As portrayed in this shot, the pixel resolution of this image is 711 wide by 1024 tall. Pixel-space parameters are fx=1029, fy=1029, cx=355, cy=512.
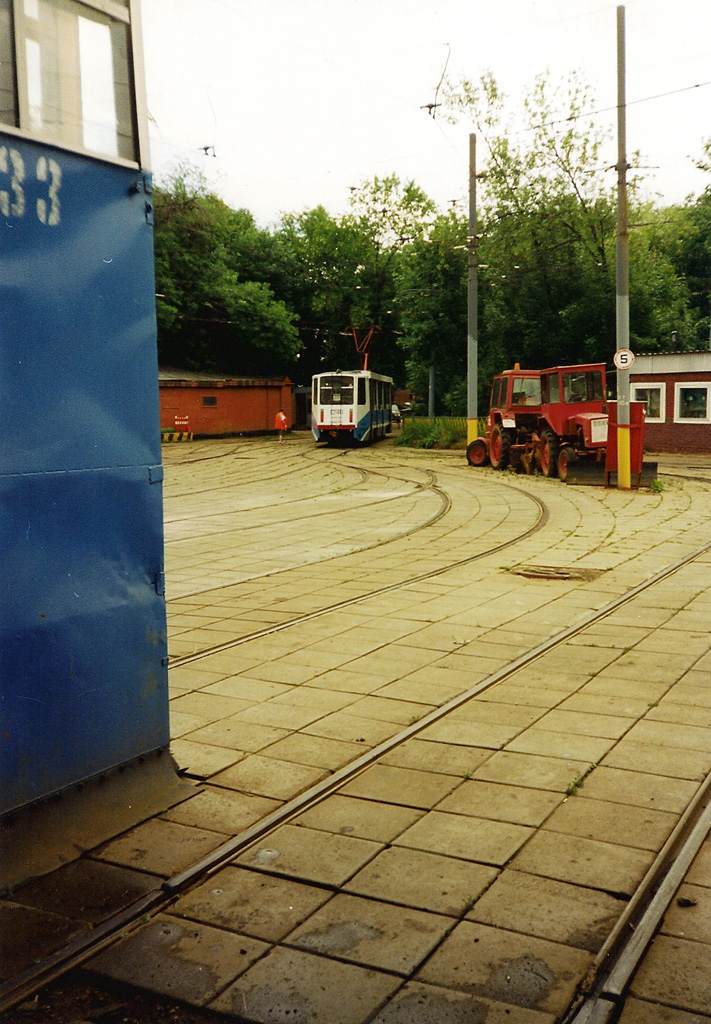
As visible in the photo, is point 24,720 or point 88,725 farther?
point 88,725

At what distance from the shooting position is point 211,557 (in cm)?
1188

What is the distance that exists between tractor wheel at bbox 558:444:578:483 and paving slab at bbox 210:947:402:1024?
19184 mm

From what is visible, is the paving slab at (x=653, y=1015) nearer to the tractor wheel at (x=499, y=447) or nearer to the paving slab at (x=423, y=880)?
the paving slab at (x=423, y=880)

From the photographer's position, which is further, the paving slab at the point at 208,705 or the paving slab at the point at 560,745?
the paving slab at the point at 208,705

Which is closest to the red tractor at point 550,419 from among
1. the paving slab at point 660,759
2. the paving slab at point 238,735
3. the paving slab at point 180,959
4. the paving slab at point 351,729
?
the paving slab at point 351,729

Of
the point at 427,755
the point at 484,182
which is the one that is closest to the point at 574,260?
the point at 484,182

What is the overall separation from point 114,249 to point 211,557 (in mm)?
7991

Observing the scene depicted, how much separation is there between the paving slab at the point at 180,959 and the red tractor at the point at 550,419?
1892cm

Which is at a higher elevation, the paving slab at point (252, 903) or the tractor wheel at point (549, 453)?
the tractor wheel at point (549, 453)

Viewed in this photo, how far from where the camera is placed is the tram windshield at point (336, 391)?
3838cm

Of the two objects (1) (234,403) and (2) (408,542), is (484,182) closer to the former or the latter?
(1) (234,403)

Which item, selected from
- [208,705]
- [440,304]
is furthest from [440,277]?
[208,705]

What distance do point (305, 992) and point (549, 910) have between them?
36.2 inches

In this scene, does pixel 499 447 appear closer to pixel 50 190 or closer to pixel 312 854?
pixel 312 854
